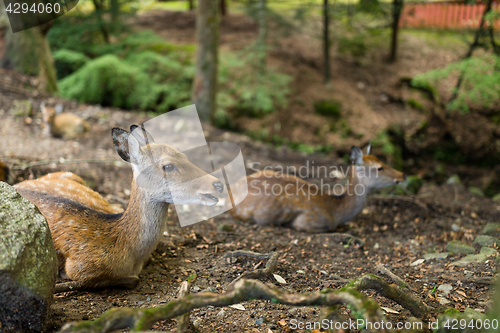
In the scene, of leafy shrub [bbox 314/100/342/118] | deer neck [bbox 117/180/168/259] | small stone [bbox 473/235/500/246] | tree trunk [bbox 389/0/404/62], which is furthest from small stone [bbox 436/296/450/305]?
tree trunk [bbox 389/0/404/62]

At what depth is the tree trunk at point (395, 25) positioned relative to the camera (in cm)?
1198

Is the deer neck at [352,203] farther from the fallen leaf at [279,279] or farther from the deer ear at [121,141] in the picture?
the deer ear at [121,141]

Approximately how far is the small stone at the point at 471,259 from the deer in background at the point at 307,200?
5.71 ft

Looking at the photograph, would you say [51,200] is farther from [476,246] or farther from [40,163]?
[476,246]

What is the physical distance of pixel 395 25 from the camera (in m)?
13.0

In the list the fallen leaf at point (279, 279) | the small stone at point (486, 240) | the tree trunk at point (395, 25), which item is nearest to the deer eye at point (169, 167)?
the fallen leaf at point (279, 279)

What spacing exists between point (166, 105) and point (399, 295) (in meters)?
8.95

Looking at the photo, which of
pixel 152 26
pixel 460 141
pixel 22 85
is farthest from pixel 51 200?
pixel 152 26

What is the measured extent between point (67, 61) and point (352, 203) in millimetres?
9100

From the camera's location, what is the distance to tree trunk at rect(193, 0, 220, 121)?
29.4 ft

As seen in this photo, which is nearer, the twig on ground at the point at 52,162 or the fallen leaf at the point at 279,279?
the fallen leaf at the point at 279,279

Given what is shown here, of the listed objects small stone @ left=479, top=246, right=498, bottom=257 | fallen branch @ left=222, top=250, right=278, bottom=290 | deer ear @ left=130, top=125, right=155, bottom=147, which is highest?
deer ear @ left=130, top=125, right=155, bottom=147

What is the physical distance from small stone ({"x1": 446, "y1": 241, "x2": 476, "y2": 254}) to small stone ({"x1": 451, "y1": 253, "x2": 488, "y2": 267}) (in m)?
0.25

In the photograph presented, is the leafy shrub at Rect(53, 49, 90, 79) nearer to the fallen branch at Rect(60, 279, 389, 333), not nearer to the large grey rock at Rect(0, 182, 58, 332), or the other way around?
the large grey rock at Rect(0, 182, 58, 332)
